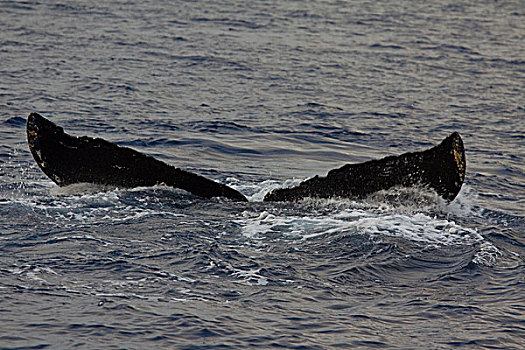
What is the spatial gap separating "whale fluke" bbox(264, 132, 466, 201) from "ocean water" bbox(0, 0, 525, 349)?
0.45 ft

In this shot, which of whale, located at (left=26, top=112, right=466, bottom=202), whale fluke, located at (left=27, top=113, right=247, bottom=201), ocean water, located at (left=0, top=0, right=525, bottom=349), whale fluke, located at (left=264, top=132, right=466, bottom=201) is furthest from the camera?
whale fluke, located at (left=27, top=113, right=247, bottom=201)

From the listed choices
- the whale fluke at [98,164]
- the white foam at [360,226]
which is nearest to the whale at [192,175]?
the whale fluke at [98,164]

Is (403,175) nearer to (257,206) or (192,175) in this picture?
(257,206)

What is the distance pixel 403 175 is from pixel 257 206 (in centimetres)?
148

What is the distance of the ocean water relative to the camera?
5.87 metres

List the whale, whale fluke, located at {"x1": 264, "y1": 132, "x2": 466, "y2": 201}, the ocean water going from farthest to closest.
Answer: the whale
whale fluke, located at {"x1": 264, "y1": 132, "x2": 466, "y2": 201}
the ocean water

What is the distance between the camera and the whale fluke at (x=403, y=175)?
24.9 ft

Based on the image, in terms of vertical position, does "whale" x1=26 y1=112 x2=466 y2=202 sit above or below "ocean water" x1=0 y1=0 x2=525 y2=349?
above

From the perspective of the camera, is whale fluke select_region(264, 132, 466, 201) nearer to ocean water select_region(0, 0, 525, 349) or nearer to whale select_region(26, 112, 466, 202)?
Answer: whale select_region(26, 112, 466, 202)

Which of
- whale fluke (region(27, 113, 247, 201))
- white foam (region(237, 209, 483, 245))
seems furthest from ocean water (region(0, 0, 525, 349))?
whale fluke (region(27, 113, 247, 201))

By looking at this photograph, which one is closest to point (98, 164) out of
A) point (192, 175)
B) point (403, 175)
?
point (192, 175)

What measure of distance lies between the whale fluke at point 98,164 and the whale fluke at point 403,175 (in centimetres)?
101

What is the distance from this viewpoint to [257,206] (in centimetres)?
839

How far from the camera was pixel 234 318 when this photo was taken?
585 centimetres
